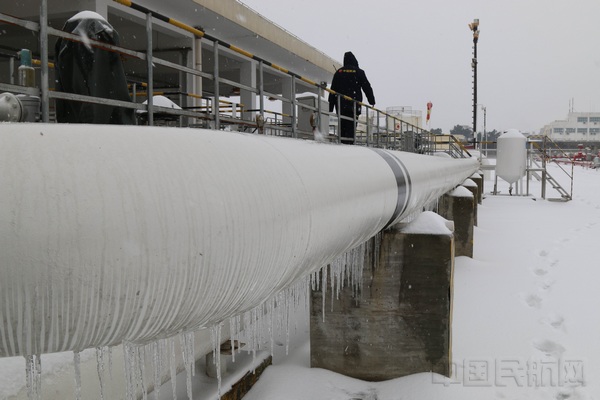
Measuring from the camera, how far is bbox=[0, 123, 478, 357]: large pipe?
91 cm

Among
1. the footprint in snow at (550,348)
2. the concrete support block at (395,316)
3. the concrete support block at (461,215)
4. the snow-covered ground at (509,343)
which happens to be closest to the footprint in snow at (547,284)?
the snow-covered ground at (509,343)

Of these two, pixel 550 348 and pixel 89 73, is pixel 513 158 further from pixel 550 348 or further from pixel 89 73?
pixel 89 73

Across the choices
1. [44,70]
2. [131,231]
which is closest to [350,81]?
[44,70]

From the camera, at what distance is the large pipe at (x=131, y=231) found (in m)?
0.91

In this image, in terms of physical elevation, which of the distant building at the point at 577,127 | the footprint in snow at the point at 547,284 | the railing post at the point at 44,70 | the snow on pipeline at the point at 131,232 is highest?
the distant building at the point at 577,127

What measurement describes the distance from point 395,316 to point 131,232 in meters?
3.44

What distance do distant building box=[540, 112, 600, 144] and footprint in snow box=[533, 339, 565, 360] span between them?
110201 millimetres

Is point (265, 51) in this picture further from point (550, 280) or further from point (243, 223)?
point (243, 223)

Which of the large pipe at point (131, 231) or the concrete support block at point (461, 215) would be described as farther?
the concrete support block at point (461, 215)

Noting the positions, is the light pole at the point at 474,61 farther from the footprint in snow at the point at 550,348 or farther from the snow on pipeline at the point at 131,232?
the snow on pipeline at the point at 131,232

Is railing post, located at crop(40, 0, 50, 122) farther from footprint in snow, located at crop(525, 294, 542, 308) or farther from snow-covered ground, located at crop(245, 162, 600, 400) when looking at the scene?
footprint in snow, located at crop(525, 294, 542, 308)

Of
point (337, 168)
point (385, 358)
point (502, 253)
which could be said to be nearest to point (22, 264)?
point (337, 168)

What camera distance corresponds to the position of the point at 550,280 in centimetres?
689

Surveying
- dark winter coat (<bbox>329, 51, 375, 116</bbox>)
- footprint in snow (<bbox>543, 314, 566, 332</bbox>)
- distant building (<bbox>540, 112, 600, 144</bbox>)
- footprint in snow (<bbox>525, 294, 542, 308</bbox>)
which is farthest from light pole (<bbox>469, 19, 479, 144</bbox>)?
distant building (<bbox>540, 112, 600, 144</bbox>)
